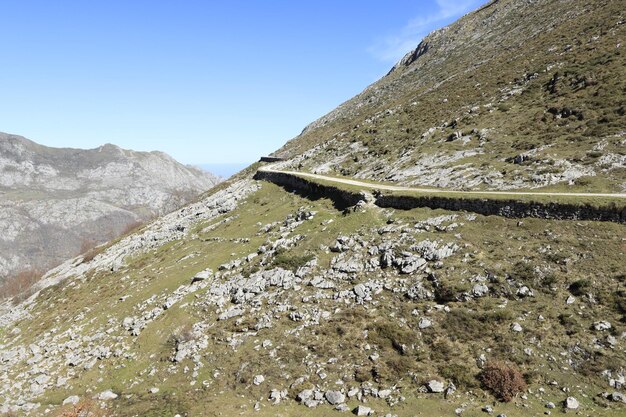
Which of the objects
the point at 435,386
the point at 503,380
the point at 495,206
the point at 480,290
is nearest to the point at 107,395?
the point at 435,386

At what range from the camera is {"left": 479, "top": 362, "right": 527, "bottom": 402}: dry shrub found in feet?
73.9

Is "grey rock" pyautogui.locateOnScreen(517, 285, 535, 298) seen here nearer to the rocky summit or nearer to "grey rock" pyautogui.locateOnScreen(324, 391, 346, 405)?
the rocky summit

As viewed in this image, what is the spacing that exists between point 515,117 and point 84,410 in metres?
69.9

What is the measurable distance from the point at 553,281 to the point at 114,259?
2777 inches

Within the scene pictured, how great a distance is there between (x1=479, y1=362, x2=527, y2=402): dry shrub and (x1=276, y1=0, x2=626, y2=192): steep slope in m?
25.6

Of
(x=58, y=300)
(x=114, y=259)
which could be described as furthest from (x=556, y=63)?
(x=58, y=300)

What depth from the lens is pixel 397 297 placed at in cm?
3241

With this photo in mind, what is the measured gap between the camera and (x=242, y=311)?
120 ft

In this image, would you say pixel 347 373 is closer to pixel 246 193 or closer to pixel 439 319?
pixel 439 319

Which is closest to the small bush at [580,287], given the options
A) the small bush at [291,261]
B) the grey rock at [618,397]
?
the grey rock at [618,397]

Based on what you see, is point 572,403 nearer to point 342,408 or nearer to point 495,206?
point 342,408

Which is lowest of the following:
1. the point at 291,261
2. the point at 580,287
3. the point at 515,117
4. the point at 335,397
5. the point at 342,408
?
the point at 342,408

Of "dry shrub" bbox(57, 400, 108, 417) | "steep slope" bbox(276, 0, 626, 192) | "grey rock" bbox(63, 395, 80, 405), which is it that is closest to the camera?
"dry shrub" bbox(57, 400, 108, 417)

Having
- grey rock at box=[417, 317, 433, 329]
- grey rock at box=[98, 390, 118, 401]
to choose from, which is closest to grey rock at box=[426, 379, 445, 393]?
grey rock at box=[417, 317, 433, 329]
